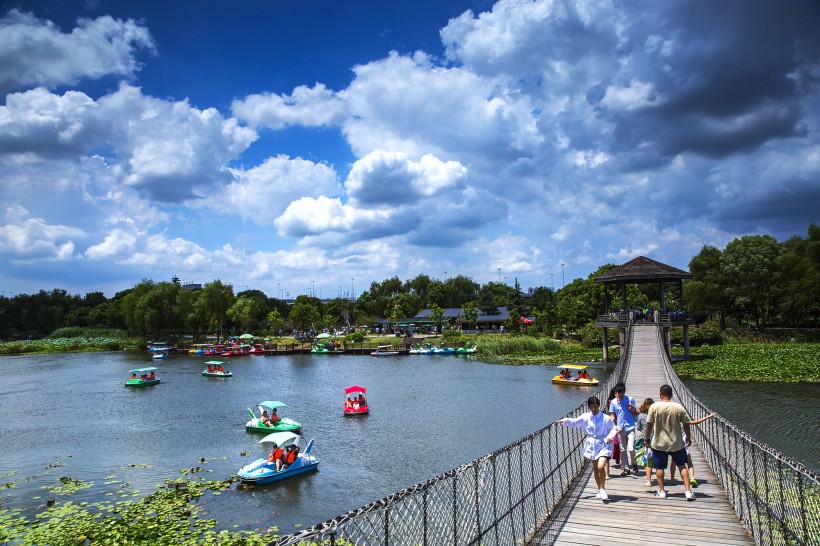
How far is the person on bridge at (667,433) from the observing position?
952cm

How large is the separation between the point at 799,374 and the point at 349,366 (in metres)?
40.4

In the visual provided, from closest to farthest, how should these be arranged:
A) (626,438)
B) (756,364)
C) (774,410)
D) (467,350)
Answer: (626,438) → (774,410) → (756,364) → (467,350)

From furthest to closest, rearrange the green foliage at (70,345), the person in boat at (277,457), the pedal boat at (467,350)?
the green foliage at (70,345) → the pedal boat at (467,350) → the person in boat at (277,457)

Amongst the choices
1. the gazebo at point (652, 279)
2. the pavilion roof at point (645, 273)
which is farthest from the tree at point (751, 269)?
the pavilion roof at point (645, 273)

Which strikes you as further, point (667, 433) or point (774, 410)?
point (774, 410)

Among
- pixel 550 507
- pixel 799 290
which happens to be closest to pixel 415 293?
pixel 799 290

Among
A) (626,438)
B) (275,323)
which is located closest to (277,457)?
(626,438)

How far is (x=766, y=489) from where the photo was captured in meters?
7.66

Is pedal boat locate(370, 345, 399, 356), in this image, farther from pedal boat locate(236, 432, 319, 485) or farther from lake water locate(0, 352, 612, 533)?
pedal boat locate(236, 432, 319, 485)

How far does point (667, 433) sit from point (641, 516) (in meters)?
1.49

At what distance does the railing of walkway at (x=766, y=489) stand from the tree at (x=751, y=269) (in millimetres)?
53733

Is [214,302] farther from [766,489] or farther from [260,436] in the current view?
[766,489]

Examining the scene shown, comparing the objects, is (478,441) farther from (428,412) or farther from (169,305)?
(169,305)

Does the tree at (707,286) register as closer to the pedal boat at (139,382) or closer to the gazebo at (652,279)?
the gazebo at (652,279)
